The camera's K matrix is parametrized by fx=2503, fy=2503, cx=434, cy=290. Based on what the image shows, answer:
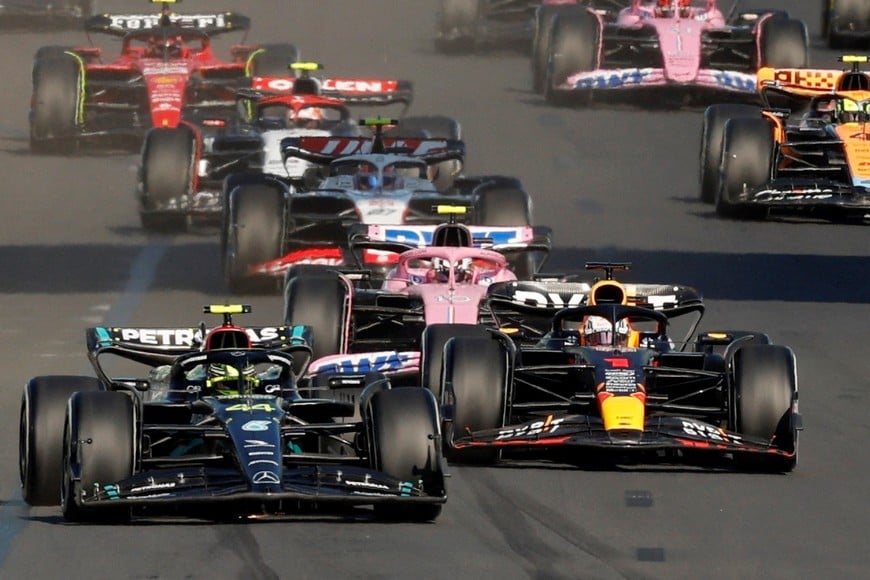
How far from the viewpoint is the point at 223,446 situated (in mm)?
15812

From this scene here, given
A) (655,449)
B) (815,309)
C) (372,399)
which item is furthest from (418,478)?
(815,309)

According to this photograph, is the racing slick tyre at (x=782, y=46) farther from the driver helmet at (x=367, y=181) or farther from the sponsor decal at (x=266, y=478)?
the sponsor decal at (x=266, y=478)

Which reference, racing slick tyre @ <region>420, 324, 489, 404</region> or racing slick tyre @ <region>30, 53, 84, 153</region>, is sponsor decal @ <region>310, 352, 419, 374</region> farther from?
racing slick tyre @ <region>30, 53, 84, 153</region>

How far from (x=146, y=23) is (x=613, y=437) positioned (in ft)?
66.9

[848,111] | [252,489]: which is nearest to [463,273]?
[252,489]

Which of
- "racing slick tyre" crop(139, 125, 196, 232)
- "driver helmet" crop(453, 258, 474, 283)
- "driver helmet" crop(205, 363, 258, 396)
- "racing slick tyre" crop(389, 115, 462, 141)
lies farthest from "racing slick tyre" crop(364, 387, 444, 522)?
"racing slick tyre" crop(389, 115, 462, 141)

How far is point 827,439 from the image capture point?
18.3 meters

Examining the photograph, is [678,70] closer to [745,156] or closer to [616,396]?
[745,156]

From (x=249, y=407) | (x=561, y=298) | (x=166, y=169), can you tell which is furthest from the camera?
(x=166, y=169)

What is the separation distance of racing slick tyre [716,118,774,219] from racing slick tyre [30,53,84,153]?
950cm

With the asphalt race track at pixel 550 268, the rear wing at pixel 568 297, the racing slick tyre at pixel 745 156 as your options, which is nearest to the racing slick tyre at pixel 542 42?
the asphalt race track at pixel 550 268

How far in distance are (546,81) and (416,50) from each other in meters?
7.33

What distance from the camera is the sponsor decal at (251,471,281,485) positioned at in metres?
14.6

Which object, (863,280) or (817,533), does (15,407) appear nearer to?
(817,533)
